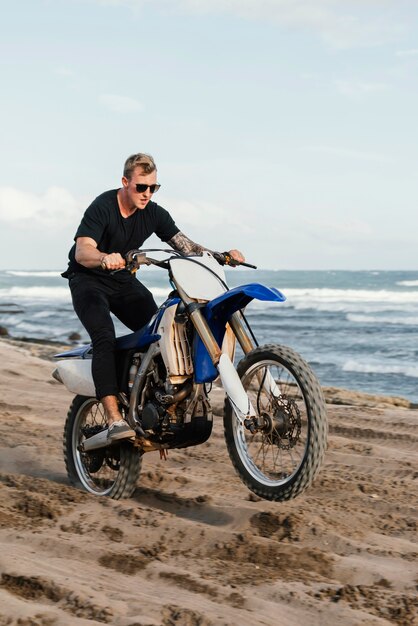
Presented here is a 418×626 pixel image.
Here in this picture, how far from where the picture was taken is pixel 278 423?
15.0ft

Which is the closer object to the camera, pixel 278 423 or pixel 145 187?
pixel 278 423

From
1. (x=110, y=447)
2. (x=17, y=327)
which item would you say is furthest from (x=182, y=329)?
(x=17, y=327)

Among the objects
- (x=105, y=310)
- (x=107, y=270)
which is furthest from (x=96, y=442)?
(x=107, y=270)

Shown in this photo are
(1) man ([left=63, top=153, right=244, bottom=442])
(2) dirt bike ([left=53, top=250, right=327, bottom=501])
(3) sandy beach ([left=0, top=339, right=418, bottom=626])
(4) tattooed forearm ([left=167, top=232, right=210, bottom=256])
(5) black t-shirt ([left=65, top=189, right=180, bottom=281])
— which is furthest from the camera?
(4) tattooed forearm ([left=167, top=232, right=210, bottom=256])

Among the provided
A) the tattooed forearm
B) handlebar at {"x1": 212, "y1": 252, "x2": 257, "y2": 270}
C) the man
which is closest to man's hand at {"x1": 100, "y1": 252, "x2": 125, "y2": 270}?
the man

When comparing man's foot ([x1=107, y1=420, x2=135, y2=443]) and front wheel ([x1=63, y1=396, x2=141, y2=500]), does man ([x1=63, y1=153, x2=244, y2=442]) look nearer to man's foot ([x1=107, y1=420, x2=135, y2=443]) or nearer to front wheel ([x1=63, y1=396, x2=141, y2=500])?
man's foot ([x1=107, y1=420, x2=135, y2=443])

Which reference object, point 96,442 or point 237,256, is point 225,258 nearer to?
point 237,256

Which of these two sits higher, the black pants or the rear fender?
the black pants

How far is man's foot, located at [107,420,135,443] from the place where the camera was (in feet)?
16.5

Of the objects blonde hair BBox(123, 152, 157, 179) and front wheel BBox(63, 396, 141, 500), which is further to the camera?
front wheel BBox(63, 396, 141, 500)

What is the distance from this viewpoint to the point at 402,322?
94.2 feet

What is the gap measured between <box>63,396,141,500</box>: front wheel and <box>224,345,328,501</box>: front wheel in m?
0.85

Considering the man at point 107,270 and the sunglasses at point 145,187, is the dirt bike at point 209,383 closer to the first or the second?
the man at point 107,270

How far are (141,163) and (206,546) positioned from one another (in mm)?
2406
